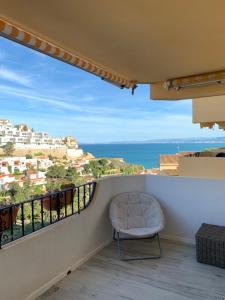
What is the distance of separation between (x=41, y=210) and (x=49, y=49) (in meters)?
1.47

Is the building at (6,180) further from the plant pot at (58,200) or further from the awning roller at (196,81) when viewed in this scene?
the awning roller at (196,81)

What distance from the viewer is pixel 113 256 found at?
3.04m

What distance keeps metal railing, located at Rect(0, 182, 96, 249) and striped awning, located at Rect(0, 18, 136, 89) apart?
1311 mm

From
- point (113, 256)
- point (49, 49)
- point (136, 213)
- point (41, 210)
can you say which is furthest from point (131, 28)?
point (113, 256)

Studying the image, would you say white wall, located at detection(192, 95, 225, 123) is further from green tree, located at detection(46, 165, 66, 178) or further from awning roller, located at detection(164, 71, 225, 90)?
green tree, located at detection(46, 165, 66, 178)

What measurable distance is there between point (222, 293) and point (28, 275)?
172cm

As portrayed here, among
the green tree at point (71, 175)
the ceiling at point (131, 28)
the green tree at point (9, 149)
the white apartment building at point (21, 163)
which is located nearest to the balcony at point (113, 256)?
the green tree at point (71, 175)

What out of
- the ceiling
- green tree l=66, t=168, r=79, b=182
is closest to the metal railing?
green tree l=66, t=168, r=79, b=182

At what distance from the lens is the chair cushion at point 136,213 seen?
311 cm

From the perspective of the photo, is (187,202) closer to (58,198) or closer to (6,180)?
(58,198)

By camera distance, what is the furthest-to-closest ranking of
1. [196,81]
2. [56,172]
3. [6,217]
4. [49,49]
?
[196,81]
[56,172]
[49,49]
[6,217]

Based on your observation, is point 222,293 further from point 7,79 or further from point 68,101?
point 68,101

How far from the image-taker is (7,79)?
1001 cm

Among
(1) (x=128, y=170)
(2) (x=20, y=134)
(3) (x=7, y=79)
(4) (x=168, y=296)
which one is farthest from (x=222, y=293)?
(3) (x=7, y=79)
